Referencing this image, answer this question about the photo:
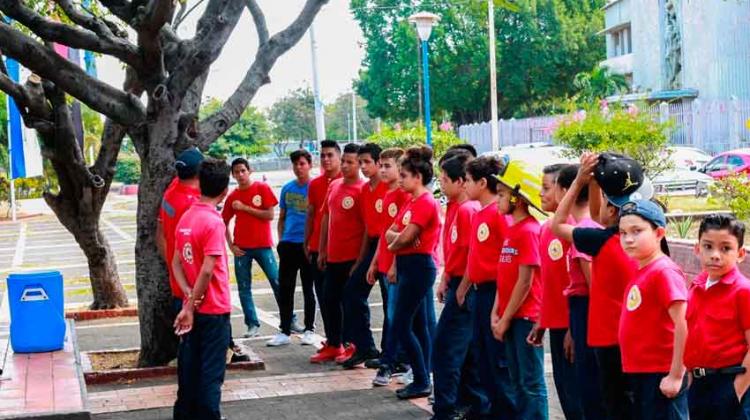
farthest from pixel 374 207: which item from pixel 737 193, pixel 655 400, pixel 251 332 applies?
pixel 737 193

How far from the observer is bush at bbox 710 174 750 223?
13.1 metres

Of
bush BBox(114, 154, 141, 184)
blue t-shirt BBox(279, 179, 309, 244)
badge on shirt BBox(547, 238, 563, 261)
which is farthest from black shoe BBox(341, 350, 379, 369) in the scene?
bush BBox(114, 154, 141, 184)

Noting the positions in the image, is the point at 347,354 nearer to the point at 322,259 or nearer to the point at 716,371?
the point at 322,259

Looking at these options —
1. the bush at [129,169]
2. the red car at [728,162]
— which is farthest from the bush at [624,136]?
the bush at [129,169]

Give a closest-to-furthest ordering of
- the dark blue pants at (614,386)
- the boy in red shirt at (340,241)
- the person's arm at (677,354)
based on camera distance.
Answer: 1. the person's arm at (677,354)
2. the dark blue pants at (614,386)
3. the boy in red shirt at (340,241)

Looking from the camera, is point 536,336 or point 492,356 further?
point 492,356

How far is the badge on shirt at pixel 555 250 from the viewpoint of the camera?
599cm

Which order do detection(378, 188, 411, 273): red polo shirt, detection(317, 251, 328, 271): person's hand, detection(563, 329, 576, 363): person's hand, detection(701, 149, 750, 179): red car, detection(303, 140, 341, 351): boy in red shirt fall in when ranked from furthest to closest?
1. detection(701, 149, 750, 179): red car
2. detection(303, 140, 341, 351): boy in red shirt
3. detection(317, 251, 328, 271): person's hand
4. detection(378, 188, 411, 273): red polo shirt
5. detection(563, 329, 576, 363): person's hand

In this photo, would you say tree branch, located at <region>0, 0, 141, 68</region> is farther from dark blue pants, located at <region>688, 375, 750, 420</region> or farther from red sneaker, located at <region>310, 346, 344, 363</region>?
dark blue pants, located at <region>688, 375, 750, 420</region>

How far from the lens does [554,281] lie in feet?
19.8

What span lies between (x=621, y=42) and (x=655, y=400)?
57430 millimetres

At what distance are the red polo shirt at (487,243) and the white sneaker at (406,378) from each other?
207 cm

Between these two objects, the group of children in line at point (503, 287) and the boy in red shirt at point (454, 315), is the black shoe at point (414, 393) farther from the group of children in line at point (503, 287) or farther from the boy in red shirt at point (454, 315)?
the boy in red shirt at point (454, 315)

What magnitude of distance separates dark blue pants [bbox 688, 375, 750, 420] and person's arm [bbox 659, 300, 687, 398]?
0.41 meters
